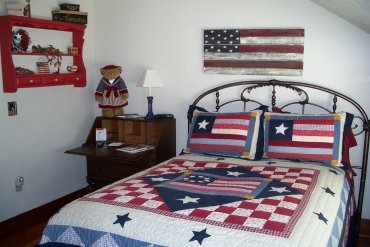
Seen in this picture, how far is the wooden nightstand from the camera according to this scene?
10.9ft

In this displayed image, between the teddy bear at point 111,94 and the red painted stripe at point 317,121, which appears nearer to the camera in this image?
the red painted stripe at point 317,121

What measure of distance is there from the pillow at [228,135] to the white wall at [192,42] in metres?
0.50

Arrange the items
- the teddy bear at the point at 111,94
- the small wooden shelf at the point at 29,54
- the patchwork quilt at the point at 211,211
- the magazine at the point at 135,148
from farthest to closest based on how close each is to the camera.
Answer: the teddy bear at the point at 111,94 < the magazine at the point at 135,148 < the small wooden shelf at the point at 29,54 < the patchwork quilt at the point at 211,211

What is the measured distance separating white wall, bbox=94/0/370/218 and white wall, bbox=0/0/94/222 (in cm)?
27

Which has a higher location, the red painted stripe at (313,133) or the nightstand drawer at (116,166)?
the red painted stripe at (313,133)

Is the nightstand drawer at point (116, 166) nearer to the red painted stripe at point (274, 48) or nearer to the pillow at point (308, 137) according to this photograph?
the pillow at point (308, 137)

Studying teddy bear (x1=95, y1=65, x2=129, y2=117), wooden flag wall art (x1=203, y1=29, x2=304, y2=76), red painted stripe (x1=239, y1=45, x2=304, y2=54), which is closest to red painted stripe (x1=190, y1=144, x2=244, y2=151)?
wooden flag wall art (x1=203, y1=29, x2=304, y2=76)

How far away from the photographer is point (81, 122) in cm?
392

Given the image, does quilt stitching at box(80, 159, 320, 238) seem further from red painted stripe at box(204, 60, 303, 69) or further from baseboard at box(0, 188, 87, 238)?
baseboard at box(0, 188, 87, 238)

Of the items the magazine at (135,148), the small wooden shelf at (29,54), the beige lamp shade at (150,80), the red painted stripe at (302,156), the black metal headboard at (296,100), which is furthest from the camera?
the beige lamp shade at (150,80)

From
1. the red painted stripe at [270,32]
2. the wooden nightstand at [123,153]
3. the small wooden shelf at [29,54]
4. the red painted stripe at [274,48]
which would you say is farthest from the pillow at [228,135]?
the small wooden shelf at [29,54]

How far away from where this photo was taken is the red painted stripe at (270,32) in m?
3.15

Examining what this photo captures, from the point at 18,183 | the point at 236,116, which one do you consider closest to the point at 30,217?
the point at 18,183

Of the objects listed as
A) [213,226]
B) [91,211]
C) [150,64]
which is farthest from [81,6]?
[213,226]
